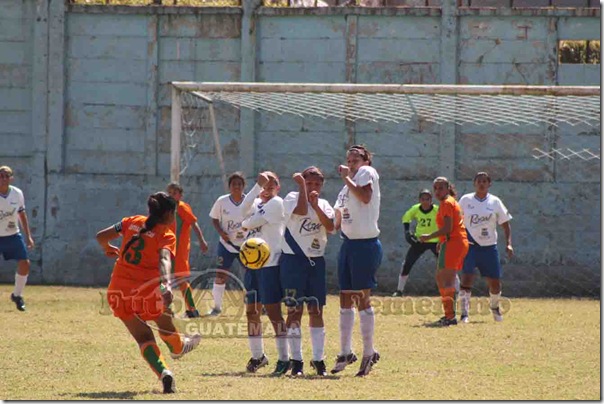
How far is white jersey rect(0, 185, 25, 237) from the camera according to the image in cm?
1639

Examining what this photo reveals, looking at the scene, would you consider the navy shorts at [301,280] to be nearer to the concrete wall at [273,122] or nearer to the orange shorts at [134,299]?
the orange shorts at [134,299]

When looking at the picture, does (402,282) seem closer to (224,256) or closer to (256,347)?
(224,256)

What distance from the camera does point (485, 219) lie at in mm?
15766

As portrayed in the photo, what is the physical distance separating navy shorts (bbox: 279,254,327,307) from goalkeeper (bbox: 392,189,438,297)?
27.1 feet

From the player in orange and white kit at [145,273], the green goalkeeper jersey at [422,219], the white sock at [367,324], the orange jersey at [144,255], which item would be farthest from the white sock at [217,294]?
the orange jersey at [144,255]

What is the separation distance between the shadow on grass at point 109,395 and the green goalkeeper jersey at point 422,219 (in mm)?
9998

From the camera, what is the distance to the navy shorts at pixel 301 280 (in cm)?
1028

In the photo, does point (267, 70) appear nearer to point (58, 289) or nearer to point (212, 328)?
point (58, 289)

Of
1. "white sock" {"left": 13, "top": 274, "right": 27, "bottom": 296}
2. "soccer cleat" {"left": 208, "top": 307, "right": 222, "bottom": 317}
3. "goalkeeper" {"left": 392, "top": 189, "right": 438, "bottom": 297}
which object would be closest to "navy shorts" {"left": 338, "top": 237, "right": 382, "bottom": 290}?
"soccer cleat" {"left": 208, "top": 307, "right": 222, "bottom": 317}

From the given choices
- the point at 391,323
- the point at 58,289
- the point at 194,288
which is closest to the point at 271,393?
the point at 391,323

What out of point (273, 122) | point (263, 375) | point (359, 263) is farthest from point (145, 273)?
point (273, 122)

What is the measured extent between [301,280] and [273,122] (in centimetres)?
1040

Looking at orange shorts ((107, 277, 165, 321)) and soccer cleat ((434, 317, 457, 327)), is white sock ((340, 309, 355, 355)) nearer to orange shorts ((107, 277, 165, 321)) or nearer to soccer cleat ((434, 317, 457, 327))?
orange shorts ((107, 277, 165, 321))

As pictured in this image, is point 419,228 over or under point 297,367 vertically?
over
